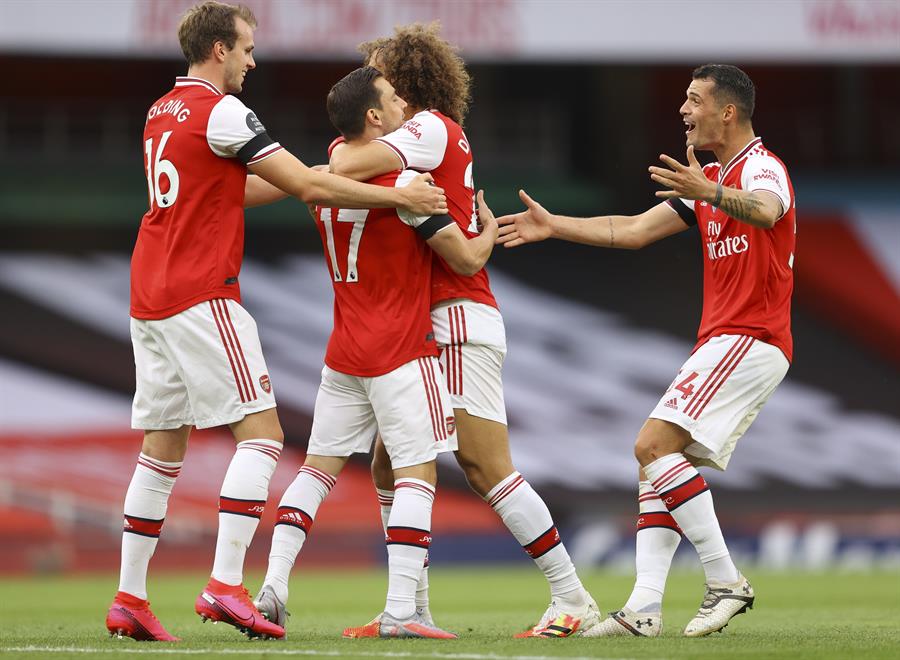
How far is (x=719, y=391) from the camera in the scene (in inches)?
245

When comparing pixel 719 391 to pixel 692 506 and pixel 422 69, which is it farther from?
pixel 422 69

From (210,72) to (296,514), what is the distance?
79.5 inches

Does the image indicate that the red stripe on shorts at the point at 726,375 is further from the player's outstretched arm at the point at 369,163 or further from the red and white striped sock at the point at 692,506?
the player's outstretched arm at the point at 369,163

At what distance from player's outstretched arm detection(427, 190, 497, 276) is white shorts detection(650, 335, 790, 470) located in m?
1.06

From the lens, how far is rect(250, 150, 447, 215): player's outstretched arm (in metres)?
5.83

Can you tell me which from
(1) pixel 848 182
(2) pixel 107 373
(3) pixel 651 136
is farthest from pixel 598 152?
(2) pixel 107 373

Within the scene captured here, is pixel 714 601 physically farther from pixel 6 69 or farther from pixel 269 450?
pixel 6 69

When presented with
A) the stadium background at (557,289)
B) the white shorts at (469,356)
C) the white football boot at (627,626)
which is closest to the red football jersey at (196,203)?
the white shorts at (469,356)

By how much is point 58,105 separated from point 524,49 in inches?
285

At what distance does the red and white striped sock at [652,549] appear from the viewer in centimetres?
620

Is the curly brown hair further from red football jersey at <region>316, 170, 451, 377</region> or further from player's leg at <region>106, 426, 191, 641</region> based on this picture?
player's leg at <region>106, 426, 191, 641</region>

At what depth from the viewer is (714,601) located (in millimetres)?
6145

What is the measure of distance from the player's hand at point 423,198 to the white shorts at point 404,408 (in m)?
0.65

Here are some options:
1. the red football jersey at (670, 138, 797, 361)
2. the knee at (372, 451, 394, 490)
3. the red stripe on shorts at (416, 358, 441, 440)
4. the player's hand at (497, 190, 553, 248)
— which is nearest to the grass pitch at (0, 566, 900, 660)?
the knee at (372, 451, 394, 490)
